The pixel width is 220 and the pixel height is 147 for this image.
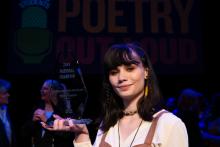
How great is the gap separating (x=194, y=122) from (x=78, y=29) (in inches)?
80.8

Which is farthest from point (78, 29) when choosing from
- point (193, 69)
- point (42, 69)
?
point (193, 69)

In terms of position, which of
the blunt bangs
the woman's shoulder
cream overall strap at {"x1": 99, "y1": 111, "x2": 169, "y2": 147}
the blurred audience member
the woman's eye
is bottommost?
the blurred audience member

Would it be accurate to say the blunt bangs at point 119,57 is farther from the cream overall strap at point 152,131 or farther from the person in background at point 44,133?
the person in background at point 44,133

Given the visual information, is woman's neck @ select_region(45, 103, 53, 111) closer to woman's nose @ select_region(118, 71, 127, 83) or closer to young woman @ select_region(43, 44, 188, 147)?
young woman @ select_region(43, 44, 188, 147)

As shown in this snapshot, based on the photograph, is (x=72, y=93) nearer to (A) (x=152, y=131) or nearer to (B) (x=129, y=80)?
(B) (x=129, y=80)

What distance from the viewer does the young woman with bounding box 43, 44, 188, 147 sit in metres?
1.19

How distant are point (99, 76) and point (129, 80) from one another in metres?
3.24

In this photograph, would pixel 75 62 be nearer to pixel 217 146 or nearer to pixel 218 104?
pixel 217 146

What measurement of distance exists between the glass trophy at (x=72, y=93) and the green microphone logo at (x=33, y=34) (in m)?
2.79

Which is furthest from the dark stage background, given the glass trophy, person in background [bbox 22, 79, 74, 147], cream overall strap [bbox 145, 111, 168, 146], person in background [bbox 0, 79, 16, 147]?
cream overall strap [bbox 145, 111, 168, 146]

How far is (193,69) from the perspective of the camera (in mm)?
4320

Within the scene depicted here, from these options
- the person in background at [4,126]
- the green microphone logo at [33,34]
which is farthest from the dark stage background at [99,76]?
the person in background at [4,126]

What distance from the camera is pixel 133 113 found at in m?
1.32

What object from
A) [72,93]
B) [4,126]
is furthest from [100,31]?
[72,93]
